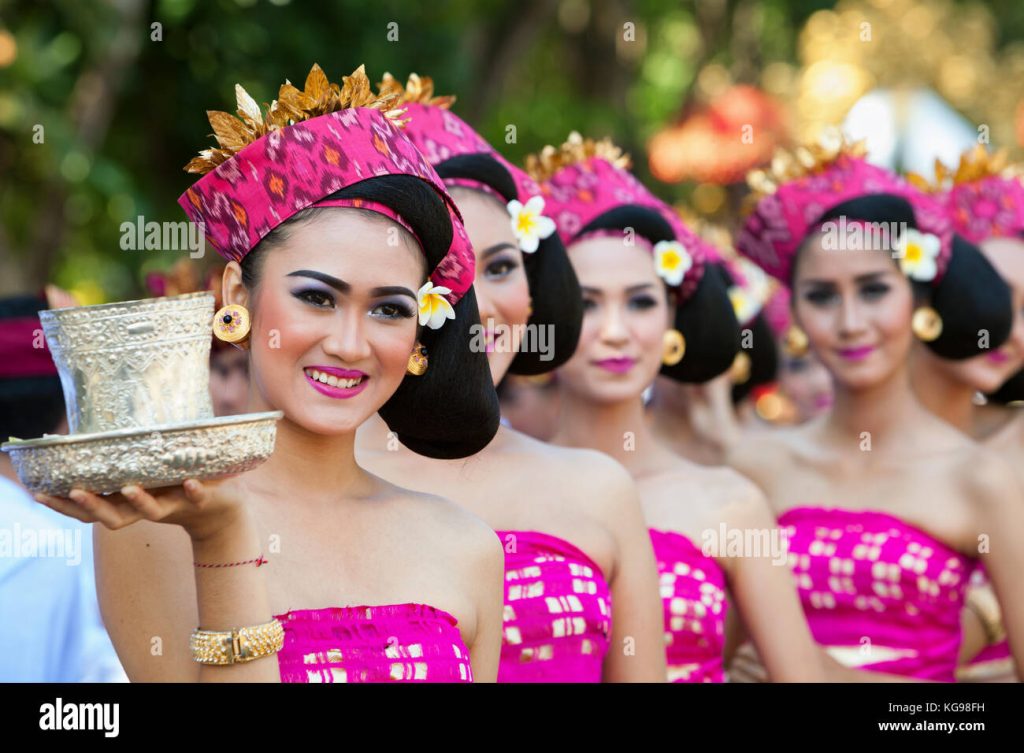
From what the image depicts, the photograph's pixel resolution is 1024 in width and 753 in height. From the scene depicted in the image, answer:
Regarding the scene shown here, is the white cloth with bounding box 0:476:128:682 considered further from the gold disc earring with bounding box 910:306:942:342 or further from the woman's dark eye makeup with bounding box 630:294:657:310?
the gold disc earring with bounding box 910:306:942:342

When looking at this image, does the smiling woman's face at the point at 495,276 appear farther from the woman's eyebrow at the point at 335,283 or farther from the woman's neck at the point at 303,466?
the woman's eyebrow at the point at 335,283

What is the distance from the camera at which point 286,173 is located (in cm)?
289

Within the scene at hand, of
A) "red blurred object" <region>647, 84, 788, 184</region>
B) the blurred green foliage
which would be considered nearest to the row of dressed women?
the blurred green foliage

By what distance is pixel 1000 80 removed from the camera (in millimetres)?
23031

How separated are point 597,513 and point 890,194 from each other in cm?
197

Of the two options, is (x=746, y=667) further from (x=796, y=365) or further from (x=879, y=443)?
(x=796, y=365)

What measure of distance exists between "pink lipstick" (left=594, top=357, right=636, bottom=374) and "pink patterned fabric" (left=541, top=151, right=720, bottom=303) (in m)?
0.39

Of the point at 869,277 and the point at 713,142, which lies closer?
the point at 869,277

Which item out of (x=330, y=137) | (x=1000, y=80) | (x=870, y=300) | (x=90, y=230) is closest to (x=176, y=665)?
(x=330, y=137)

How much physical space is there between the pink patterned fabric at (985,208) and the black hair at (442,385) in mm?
3400

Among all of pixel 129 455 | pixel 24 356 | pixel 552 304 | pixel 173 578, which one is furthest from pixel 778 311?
pixel 129 455

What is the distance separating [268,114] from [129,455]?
3.34 ft

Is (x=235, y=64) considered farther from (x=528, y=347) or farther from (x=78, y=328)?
(x=78, y=328)

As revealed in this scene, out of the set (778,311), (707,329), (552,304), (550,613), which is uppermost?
(778,311)
